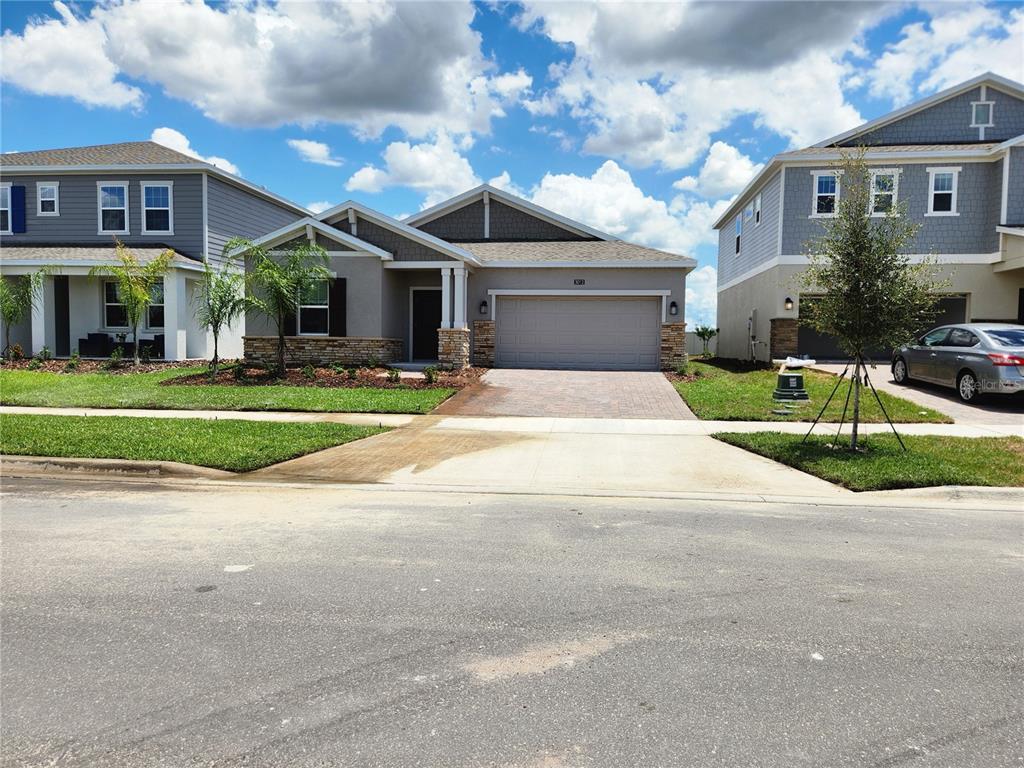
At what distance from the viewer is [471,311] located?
71.9 ft

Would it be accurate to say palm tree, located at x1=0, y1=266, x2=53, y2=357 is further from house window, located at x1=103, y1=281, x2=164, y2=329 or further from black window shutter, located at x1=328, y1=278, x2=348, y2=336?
black window shutter, located at x1=328, y1=278, x2=348, y2=336

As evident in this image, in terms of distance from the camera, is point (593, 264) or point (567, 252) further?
point (567, 252)

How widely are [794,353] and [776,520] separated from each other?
659 inches

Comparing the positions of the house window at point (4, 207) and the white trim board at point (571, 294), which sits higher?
the house window at point (4, 207)

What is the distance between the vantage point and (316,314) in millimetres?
20031

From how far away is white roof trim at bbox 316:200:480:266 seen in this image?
64.2 feet

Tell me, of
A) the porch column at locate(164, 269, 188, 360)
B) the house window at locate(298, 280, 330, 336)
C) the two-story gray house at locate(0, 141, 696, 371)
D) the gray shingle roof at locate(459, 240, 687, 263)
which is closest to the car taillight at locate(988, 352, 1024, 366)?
the two-story gray house at locate(0, 141, 696, 371)

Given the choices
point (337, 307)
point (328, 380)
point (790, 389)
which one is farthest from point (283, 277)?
point (790, 389)

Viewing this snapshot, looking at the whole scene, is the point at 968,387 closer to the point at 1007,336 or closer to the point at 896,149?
the point at 1007,336

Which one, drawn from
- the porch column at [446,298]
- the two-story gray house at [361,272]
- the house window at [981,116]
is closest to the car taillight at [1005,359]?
the two-story gray house at [361,272]

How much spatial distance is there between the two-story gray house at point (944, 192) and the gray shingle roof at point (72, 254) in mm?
Answer: 18803

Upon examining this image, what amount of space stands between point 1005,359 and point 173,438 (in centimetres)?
1488

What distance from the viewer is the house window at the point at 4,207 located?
78.5 ft

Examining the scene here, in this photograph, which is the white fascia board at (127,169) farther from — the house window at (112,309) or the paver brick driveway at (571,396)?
the paver brick driveway at (571,396)
